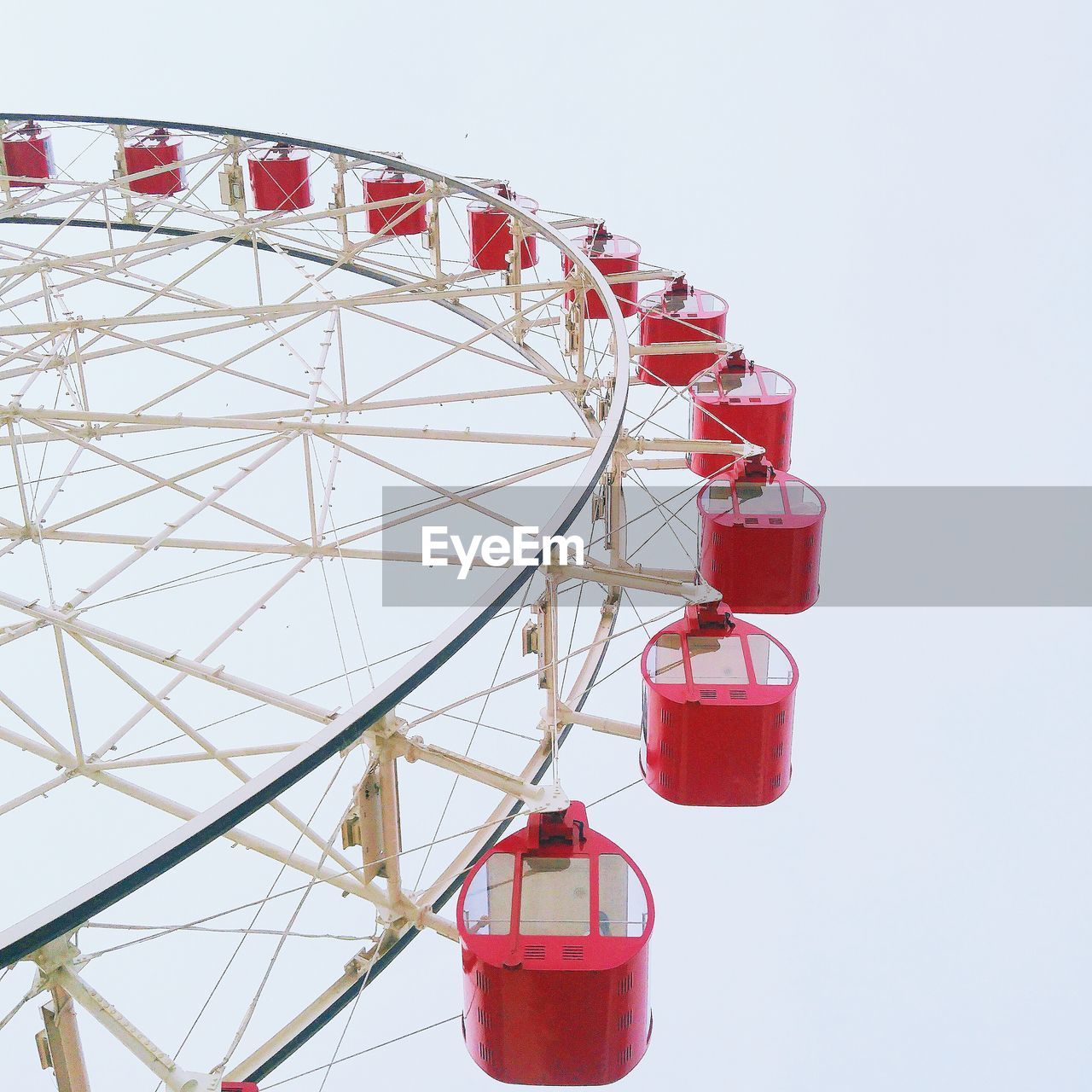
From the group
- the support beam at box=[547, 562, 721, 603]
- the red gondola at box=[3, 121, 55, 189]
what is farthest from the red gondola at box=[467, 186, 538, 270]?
the support beam at box=[547, 562, 721, 603]

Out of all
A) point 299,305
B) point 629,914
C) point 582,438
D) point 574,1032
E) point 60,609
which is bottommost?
point 574,1032

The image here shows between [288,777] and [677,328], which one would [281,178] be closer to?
[677,328]

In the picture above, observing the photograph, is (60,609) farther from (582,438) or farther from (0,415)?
(582,438)

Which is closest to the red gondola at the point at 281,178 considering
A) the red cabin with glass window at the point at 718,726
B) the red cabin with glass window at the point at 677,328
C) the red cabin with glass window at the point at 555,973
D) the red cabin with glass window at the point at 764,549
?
the red cabin with glass window at the point at 677,328

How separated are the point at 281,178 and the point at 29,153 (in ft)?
14.3

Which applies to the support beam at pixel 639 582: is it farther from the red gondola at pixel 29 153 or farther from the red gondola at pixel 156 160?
the red gondola at pixel 29 153

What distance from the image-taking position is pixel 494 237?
21.5 metres

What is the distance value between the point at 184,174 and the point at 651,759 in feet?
56.2

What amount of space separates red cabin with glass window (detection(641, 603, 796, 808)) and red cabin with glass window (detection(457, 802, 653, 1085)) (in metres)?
2.08

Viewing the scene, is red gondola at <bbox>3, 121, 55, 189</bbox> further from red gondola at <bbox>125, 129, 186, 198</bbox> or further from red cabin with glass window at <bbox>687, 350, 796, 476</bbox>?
red cabin with glass window at <bbox>687, 350, 796, 476</bbox>

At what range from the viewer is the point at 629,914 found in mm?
9641

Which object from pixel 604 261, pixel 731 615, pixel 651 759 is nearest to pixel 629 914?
pixel 651 759

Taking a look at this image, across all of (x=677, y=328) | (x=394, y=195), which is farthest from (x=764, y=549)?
(x=394, y=195)

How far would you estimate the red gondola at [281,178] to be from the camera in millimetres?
23516
